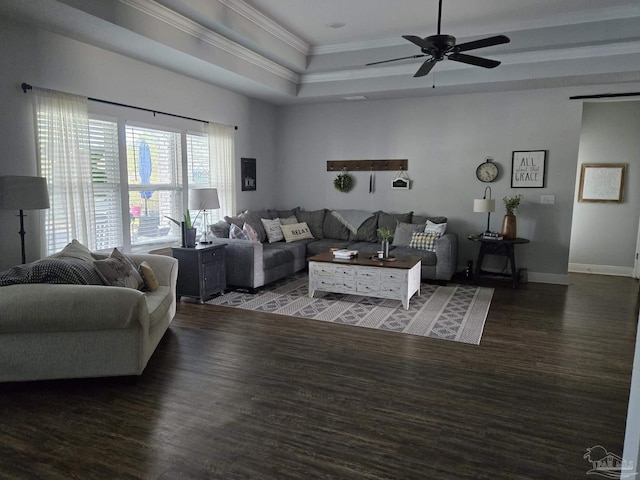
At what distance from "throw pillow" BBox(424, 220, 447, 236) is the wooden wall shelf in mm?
1123

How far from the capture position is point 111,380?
312cm

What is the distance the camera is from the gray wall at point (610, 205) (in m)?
6.86

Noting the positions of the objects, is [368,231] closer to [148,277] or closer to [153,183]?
[153,183]

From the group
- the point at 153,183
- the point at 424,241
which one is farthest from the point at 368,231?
the point at 153,183

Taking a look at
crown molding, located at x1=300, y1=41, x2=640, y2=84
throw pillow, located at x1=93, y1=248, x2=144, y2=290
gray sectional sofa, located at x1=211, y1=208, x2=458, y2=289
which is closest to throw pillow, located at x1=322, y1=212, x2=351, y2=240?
gray sectional sofa, located at x1=211, y1=208, x2=458, y2=289

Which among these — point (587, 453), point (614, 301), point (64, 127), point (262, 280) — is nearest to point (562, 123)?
point (614, 301)

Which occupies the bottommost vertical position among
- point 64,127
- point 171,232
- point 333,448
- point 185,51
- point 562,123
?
point 333,448

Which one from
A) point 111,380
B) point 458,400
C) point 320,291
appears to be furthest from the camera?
point 320,291

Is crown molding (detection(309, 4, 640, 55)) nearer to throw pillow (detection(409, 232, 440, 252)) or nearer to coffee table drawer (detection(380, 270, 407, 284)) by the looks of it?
throw pillow (detection(409, 232, 440, 252))

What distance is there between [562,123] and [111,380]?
6.29 metres

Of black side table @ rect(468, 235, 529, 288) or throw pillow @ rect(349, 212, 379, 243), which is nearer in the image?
black side table @ rect(468, 235, 529, 288)

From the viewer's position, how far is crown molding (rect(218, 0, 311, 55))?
4.62 m

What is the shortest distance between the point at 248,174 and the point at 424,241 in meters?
3.02

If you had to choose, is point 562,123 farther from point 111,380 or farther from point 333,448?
point 111,380
